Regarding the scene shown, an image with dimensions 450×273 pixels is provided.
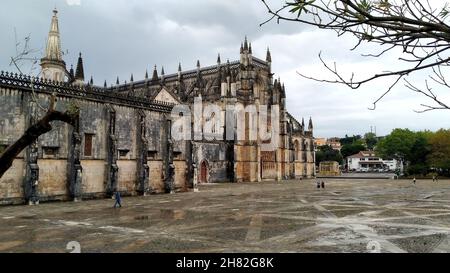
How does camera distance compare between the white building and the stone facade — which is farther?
the white building

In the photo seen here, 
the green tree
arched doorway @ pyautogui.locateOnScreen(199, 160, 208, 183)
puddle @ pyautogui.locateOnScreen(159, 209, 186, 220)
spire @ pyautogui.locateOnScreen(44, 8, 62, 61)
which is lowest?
puddle @ pyautogui.locateOnScreen(159, 209, 186, 220)

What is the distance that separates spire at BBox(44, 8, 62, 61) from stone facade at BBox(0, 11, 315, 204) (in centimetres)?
10

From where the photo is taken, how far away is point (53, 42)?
39.0 meters

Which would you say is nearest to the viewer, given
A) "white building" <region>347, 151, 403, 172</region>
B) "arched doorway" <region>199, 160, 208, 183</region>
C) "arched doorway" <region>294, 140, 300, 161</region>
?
"arched doorway" <region>199, 160, 208, 183</region>

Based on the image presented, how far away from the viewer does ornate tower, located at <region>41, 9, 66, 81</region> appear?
38.7m

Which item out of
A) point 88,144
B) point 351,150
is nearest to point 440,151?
point 88,144

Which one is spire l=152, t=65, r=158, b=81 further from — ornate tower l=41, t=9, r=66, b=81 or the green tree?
the green tree

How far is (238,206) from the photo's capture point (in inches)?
859

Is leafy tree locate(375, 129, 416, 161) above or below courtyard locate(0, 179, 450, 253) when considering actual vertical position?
above

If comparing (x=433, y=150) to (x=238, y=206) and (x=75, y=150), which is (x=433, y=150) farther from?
(x=75, y=150)

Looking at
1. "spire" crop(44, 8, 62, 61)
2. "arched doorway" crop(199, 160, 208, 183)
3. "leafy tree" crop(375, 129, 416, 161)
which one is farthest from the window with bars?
"leafy tree" crop(375, 129, 416, 161)

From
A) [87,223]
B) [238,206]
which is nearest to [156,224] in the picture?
[87,223]
